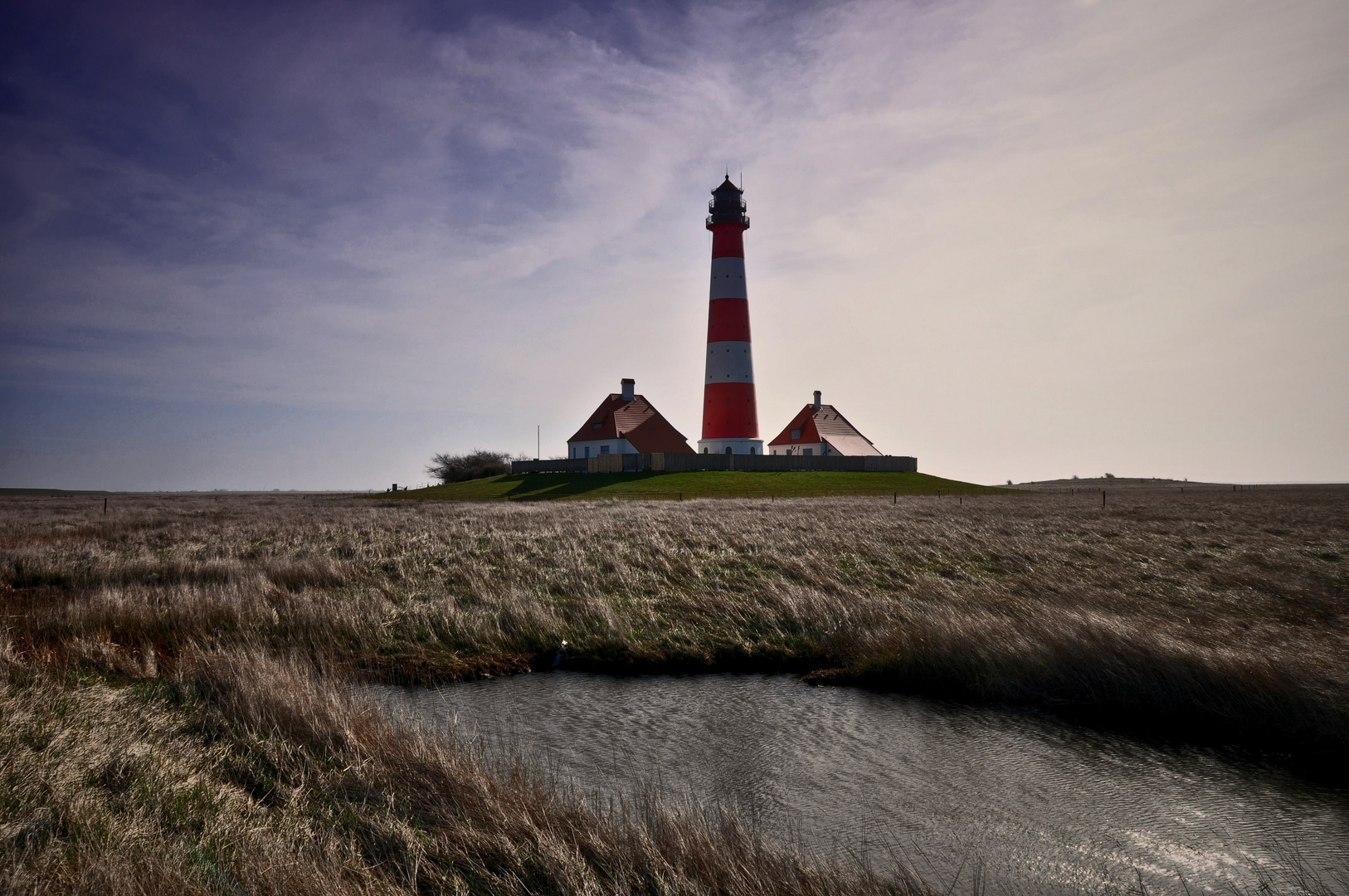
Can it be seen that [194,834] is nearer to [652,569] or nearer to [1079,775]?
[1079,775]

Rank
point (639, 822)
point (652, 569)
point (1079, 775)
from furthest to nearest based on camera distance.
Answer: point (652, 569), point (1079, 775), point (639, 822)

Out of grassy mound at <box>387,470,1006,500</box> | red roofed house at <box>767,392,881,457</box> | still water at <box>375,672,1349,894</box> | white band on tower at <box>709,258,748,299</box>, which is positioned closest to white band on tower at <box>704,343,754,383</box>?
white band on tower at <box>709,258,748,299</box>

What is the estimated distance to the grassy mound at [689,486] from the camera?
4884cm

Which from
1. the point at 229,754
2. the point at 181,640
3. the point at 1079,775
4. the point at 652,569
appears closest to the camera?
the point at 229,754

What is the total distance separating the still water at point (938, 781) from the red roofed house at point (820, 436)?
2392 inches

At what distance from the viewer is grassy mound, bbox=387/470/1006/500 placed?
4884 cm

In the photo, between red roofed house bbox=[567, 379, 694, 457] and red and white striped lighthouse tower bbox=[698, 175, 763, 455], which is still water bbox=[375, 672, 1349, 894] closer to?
red and white striped lighthouse tower bbox=[698, 175, 763, 455]

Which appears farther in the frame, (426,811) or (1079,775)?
(1079,775)

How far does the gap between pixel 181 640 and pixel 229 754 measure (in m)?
5.06

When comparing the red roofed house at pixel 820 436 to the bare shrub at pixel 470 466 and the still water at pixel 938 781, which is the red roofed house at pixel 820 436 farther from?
the still water at pixel 938 781

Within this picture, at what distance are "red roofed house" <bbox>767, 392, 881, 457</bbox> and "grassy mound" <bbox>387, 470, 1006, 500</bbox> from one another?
7056mm

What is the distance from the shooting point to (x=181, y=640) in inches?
389

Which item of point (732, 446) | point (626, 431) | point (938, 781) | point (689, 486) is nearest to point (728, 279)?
point (732, 446)

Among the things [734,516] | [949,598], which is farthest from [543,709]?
[734,516]
